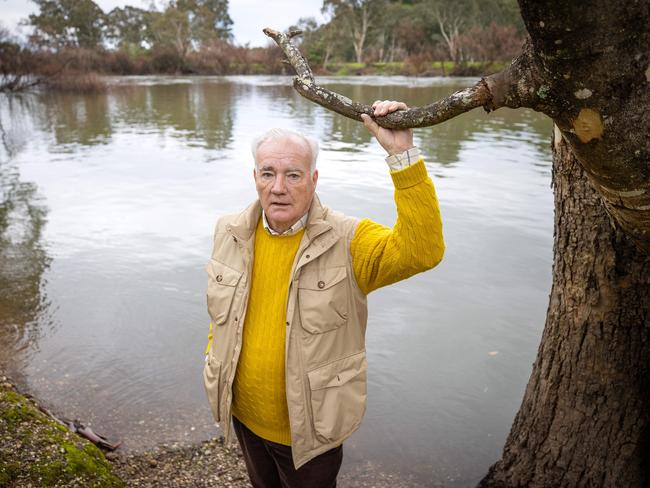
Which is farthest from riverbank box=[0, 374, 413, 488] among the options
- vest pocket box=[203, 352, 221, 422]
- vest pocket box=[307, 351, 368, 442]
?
vest pocket box=[307, 351, 368, 442]

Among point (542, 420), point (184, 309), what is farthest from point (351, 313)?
point (184, 309)

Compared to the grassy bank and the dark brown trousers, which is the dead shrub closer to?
→ the grassy bank

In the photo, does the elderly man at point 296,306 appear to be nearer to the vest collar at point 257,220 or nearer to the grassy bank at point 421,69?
the vest collar at point 257,220

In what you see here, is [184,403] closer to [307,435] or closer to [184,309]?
[184,309]

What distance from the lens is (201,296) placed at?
18.7ft

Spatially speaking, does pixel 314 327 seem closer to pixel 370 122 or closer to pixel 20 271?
pixel 370 122

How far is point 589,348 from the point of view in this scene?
2537 millimetres

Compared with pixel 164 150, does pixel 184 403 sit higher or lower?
lower

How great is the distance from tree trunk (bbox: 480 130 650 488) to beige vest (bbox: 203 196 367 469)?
3.41 ft

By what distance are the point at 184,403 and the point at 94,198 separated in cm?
588

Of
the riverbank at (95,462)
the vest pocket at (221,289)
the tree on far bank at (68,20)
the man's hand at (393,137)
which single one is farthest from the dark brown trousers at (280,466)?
the tree on far bank at (68,20)

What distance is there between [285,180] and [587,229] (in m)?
1.35

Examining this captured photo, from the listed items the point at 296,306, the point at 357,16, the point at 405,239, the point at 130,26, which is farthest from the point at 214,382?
the point at 130,26

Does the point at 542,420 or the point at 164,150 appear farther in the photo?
the point at 164,150
